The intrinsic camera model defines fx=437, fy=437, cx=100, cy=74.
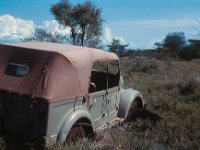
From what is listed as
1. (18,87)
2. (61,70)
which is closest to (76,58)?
(61,70)

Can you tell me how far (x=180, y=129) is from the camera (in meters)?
8.18

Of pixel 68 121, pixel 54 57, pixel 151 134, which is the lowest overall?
pixel 151 134

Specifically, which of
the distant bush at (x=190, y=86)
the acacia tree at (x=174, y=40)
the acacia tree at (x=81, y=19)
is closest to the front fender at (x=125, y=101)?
the distant bush at (x=190, y=86)

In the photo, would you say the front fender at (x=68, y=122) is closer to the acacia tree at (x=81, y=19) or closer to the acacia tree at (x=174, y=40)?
the acacia tree at (x=81, y=19)

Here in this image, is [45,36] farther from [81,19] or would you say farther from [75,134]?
[75,134]

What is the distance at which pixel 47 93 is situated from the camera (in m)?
6.16

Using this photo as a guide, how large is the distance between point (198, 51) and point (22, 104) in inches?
1463

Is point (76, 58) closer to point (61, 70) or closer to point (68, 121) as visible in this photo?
point (61, 70)

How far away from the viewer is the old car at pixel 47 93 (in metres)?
6.12

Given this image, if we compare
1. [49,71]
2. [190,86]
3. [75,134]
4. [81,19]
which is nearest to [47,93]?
[49,71]

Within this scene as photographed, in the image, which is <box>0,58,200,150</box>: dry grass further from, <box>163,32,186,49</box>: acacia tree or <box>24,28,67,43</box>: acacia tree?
<box>163,32,186,49</box>: acacia tree

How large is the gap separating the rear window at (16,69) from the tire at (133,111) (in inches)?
121

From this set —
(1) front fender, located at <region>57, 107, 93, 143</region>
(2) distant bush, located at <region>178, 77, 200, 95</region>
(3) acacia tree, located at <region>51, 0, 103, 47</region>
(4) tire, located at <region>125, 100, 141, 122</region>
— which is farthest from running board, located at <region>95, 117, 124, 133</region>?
(3) acacia tree, located at <region>51, 0, 103, 47</region>

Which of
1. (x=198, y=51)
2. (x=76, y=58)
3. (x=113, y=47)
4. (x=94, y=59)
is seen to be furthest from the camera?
(x=198, y=51)
